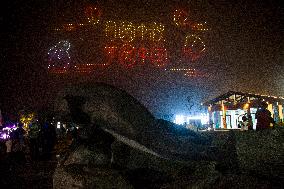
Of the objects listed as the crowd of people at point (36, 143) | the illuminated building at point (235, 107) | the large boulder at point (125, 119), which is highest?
the illuminated building at point (235, 107)

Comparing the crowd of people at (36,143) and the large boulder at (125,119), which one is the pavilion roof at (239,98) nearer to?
the crowd of people at (36,143)

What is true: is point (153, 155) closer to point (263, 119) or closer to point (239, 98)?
point (263, 119)

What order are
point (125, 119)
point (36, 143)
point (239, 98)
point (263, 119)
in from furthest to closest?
point (239, 98), point (36, 143), point (263, 119), point (125, 119)

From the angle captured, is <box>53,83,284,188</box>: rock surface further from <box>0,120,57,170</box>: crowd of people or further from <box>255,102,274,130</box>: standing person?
<box>0,120,57,170</box>: crowd of people

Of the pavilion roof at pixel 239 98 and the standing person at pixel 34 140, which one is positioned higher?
the pavilion roof at pixel 239 98

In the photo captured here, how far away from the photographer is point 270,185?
1.69m

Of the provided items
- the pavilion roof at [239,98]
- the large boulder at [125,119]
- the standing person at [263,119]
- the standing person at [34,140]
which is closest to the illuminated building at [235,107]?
the pavilion roof at [239,98]

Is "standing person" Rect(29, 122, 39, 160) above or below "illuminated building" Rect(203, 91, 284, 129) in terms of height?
below

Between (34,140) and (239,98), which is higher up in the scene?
(239,98)

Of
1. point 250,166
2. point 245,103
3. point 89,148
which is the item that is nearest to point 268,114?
point 250,166

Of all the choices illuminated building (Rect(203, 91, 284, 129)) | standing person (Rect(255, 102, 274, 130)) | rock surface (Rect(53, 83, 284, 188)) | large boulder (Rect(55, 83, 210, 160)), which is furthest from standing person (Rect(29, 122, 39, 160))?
illuminated building (Rect(203, 91, 284, 129))

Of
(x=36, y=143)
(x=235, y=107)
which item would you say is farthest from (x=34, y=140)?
(x=235, y=107)

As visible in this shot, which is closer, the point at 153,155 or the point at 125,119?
the point at 125,119

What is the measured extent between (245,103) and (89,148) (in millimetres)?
22622
